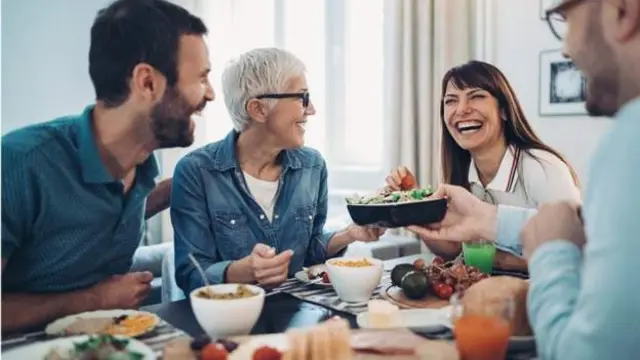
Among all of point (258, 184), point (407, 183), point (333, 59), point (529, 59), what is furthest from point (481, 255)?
point (333, 59)

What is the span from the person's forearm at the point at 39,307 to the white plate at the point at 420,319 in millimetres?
646

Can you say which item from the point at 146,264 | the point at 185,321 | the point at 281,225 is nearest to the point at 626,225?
the point at 185,321

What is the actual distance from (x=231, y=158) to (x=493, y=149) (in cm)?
93

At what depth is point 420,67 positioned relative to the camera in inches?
132

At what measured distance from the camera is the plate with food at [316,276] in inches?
65.8

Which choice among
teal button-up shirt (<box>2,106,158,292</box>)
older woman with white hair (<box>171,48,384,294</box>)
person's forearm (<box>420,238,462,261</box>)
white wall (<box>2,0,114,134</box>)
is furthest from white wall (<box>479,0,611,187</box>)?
white wall (<box>2,0,114,134</box>)

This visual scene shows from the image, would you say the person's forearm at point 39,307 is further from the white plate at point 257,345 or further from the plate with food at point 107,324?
Result: the white plate at point 257,345

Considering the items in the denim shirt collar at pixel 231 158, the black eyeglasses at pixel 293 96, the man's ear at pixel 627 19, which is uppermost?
the man's ear at pixel 627 19

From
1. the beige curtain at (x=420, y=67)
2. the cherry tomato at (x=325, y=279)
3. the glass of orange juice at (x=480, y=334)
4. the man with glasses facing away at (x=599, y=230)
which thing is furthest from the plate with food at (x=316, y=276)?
the beige curtain at (x=420, y=67)

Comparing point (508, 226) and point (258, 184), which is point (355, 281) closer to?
point (508, 226)

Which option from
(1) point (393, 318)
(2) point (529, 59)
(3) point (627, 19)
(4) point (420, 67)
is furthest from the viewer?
(4) point (420, 67)

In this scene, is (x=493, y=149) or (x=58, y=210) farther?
(x=493, y=149)

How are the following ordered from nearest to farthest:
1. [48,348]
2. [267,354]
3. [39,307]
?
[267,354] → [48,348] → [39,307]

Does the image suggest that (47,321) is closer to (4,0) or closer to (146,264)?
(146,264)
